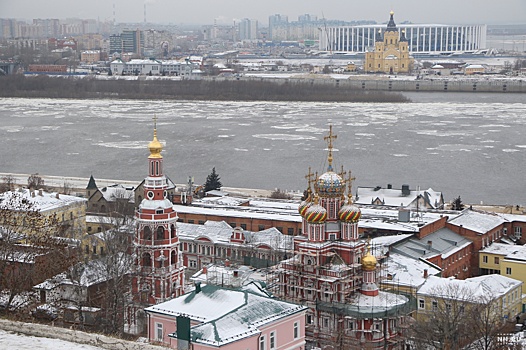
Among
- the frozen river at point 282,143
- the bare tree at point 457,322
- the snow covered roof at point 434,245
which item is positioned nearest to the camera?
the bare tree at point 457,322

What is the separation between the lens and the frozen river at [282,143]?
64.9 ft

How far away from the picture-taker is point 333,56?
86.0m

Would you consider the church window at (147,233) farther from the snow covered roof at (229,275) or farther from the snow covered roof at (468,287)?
the snow covered roof at (468,287)

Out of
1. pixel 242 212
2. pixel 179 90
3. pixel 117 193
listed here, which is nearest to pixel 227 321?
pixel 242 212

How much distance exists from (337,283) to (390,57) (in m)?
54.5

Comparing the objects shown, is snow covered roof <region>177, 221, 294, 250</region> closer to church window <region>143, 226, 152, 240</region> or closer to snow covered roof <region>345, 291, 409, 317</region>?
church window <region>143, 226, 152, 240</region>

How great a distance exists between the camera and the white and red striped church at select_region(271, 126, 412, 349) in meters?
8.61

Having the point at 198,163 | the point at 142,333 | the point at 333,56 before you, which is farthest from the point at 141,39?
the point at 142,333

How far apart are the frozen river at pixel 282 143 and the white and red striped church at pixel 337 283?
8606mm

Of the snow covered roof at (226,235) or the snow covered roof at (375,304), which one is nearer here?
the snow covered roof at (375,304)

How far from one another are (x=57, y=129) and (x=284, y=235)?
59.5 ft

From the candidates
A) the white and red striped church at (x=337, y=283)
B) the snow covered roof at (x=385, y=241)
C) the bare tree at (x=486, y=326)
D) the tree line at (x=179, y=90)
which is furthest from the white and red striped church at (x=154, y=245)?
the tree line at (x=179, y=90)

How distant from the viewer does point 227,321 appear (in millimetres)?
7062

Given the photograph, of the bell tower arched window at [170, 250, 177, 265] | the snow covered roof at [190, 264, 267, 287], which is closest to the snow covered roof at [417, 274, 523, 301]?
the snow covered roof at [190, 264, 267, 287]
